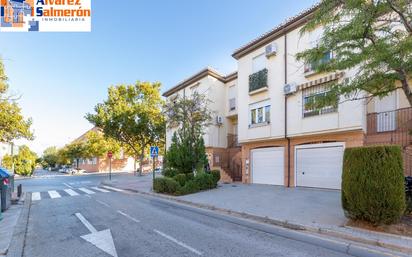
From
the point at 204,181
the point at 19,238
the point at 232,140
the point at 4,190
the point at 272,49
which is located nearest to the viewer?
the point at 19,238

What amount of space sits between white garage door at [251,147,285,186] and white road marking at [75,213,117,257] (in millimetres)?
12361

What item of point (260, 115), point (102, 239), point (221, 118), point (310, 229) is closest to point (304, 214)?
point (310, 229)

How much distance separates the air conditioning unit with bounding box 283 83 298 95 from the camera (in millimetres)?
14930

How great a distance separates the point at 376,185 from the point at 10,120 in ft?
72.2

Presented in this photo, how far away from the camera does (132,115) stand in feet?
100

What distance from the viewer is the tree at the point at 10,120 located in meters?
16.9

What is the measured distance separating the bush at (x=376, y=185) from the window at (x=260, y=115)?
10.5 meters

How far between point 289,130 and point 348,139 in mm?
3326

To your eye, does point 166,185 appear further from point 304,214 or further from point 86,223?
point 304,214

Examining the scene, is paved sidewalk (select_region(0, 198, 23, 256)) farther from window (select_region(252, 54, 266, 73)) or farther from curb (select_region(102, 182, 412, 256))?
window (select_region(252, 54, 266, 73))

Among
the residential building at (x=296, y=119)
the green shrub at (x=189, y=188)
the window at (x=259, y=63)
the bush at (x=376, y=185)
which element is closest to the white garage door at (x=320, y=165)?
the residential building at (x=296, y=119)

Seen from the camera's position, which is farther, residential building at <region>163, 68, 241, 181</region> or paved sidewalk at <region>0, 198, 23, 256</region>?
residential building at <region>163, 68, 241, 181</region>

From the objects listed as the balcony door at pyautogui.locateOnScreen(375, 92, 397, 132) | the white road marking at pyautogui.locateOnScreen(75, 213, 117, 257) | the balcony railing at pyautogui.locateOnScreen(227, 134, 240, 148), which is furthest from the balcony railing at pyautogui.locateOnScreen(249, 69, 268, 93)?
the white road marking at pyautogui.locateOnScreen(75, 213, 117, 257)

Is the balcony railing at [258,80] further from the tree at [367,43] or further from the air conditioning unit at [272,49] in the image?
the tree at [367,43]
